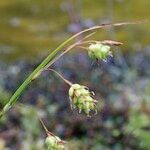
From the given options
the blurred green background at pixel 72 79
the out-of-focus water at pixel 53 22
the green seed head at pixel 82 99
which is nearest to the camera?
the green seed head at pixel 82 99

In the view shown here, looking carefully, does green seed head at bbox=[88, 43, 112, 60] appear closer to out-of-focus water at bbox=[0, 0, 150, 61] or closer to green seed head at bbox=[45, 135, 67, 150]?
green seed head at bbox=[45, 135, 67, 150]

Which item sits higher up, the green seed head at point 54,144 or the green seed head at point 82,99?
the green seed head at point 82,99

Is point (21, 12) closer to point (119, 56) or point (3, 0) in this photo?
point (3, 0)

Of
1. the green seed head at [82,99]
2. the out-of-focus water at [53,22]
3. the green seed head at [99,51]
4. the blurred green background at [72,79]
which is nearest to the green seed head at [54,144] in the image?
the green seed head at [82,99]

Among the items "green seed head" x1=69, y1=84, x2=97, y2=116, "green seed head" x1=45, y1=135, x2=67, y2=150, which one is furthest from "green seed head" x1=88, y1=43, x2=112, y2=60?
"green seed head" x1=45, y1=135, x2=67, y2=150

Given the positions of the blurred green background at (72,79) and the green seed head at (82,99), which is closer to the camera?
the green seed head at (82,99)

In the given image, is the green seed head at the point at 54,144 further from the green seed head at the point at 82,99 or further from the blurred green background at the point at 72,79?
the blurred green background at the point at 72,79
